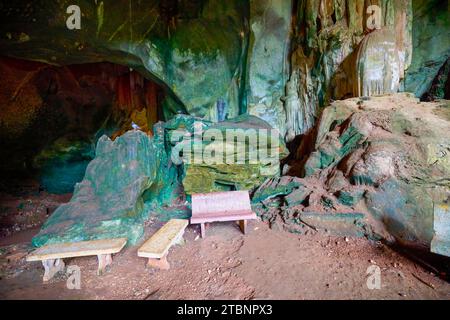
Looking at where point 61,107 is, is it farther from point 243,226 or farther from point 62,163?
point 243,226

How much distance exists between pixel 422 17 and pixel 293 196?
25.1ft

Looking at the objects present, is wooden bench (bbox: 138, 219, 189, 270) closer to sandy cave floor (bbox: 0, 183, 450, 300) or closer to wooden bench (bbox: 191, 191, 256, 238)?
sandy cave floor (bbox: 0, 183, 450, 300)

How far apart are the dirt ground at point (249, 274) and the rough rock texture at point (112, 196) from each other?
0.46m

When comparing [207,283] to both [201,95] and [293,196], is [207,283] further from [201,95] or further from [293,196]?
[201,95]

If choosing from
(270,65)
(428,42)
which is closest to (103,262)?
(270,65)

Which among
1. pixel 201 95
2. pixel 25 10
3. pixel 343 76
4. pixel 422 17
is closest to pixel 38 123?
pixel 25 10

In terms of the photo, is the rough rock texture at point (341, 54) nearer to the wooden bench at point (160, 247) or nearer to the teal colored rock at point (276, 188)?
the teal colored rock at point (276, 188)

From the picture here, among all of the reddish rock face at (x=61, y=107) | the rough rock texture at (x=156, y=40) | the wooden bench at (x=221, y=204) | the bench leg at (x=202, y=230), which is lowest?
the bench leg at (x=202, y=230)

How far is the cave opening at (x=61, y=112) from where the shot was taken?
943cm

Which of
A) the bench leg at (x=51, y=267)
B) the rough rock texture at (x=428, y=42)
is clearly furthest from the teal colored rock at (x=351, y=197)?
the rough rock texture at (x=428, y=42)

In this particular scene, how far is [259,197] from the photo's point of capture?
18.6 feet

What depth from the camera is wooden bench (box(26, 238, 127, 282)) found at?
3221 millimetres

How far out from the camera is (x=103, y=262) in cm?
345
